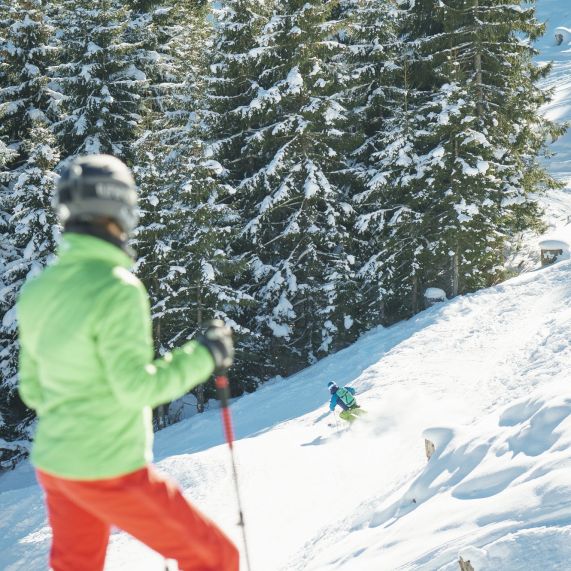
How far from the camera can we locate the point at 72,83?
21.2 m

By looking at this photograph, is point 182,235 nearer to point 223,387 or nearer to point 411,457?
point 411,457

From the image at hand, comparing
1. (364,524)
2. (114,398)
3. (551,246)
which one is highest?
(114,398)

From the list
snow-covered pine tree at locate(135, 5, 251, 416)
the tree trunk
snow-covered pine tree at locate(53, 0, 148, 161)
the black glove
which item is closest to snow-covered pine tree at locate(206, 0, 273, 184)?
snow-covered pine tree at locate(135, 5, 251, 416)

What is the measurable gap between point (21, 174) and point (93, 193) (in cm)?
1648

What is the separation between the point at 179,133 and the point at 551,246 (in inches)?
467

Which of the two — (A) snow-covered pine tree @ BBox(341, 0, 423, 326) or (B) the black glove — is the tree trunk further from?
(B) the black glove

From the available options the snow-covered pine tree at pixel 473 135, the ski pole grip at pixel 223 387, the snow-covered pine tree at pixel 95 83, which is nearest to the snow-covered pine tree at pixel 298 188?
the snow-covered pine tree at pixel 473 135

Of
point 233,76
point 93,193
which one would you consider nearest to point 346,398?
point 93,193

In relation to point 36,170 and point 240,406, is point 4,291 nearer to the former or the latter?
point 36,170

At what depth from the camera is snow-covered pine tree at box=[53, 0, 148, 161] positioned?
68.7 feet

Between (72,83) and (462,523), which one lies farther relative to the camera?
(72,83)

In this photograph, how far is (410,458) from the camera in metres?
9.16

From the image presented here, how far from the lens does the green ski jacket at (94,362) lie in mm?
2398

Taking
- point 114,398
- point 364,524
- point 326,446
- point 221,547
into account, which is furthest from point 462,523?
point 326,446
